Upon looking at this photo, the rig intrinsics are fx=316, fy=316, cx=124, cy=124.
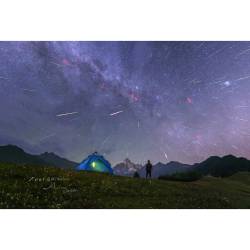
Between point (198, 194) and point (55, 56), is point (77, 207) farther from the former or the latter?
point (55, 56)

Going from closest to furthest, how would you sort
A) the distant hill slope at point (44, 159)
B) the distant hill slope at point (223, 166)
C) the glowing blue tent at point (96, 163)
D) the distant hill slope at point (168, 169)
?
1. the distant hill slope at point (168, 169)
2. the glowing blue tent at point (96, 163)
3. the distant hill slope at point (223, 166)
4. the distant hill slope at point (44, 159)

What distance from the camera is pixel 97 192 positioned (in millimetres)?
19781

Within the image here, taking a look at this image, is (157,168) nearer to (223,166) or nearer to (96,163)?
(96,163)

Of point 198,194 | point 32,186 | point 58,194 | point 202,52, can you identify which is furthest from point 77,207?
point 202,52

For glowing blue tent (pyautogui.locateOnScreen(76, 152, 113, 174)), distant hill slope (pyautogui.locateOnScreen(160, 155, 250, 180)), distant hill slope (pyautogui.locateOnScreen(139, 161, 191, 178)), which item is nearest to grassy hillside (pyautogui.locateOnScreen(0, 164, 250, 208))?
Result: distant hill slope (pyautogui.locateOnScreen(139, 161, 191, 178))

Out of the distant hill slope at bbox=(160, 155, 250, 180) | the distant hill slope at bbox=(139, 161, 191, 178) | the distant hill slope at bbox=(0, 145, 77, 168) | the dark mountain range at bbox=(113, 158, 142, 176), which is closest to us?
the distant hill slope at bbox=(139, 161, 191, 178)

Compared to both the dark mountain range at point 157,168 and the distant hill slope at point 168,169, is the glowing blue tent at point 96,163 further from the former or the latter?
the distant hill slope at point 168,169

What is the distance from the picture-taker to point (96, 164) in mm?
31016

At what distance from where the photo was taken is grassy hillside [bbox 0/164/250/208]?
17.5m

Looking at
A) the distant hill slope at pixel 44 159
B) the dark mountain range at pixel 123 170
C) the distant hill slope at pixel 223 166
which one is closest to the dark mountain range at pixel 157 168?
the dark mountain range at pixel 123 170

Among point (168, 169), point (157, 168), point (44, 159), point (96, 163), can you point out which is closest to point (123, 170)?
point (96, 163)

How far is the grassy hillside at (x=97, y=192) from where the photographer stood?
1750 cm

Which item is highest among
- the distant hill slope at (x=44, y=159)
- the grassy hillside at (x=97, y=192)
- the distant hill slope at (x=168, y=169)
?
the distant hill slope at (x=44, y=159)

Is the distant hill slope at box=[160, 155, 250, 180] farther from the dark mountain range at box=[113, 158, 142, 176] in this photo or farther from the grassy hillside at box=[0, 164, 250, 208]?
the grassy hillside at box=[0, 164, 250, 208]
